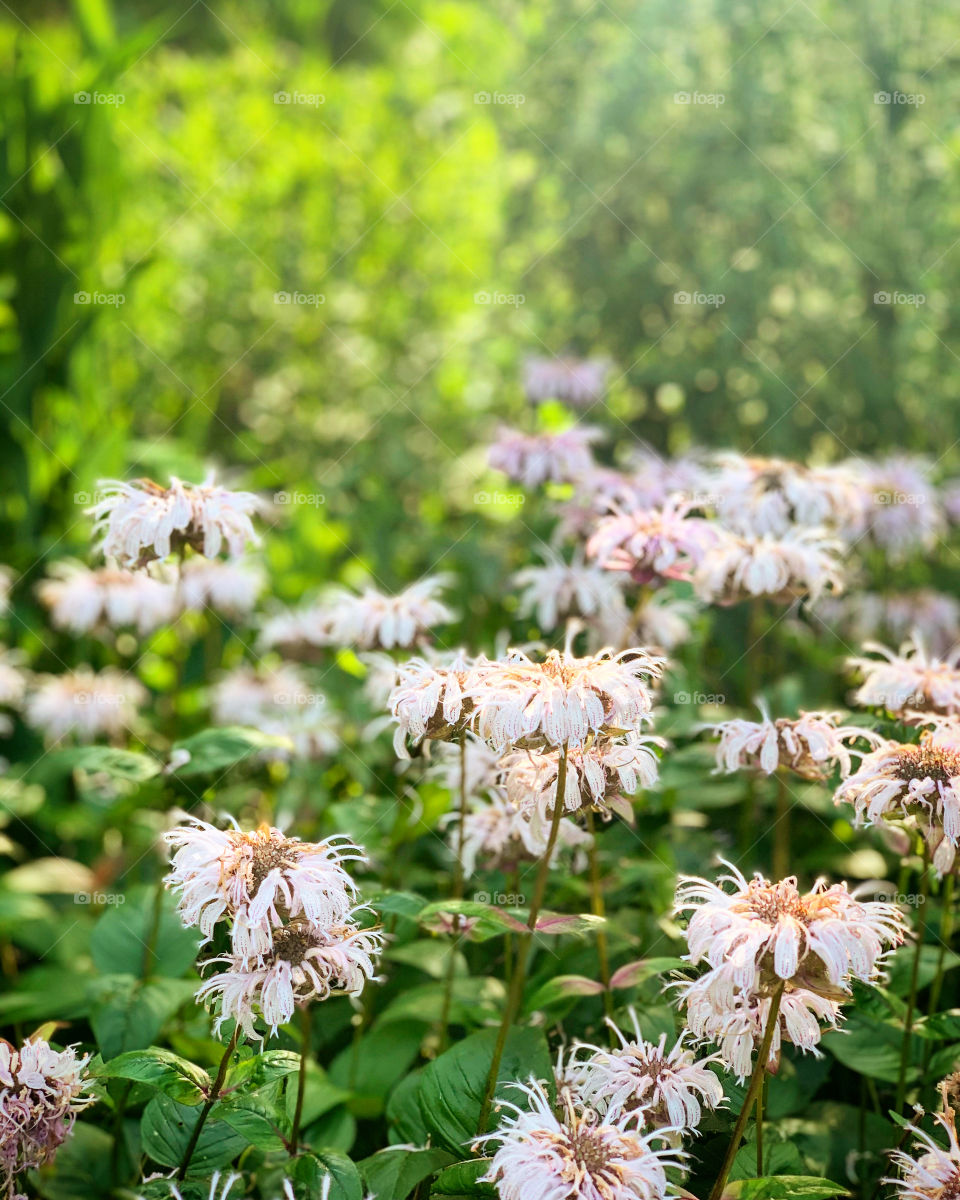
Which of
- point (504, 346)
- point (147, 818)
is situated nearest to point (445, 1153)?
point (147, 818)

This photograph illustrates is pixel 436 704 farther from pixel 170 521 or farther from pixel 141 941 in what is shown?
pixel 141 941

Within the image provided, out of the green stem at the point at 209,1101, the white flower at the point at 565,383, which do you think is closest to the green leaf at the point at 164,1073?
the green stem at the point at 209,1101

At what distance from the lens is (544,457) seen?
2.15 m

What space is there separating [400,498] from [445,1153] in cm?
251

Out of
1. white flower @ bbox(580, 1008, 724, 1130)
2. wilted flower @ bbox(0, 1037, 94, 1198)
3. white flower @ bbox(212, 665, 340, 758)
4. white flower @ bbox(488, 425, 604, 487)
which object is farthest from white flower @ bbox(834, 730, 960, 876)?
white flower @ bbox(212, 665, 340, 758)

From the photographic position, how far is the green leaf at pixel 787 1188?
1.05m

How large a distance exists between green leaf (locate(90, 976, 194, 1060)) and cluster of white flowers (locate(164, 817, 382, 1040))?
1.49 ft

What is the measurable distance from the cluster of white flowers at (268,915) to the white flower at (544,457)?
1.17 m

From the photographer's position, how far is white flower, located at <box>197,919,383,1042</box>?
104cm

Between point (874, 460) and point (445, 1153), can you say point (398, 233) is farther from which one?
point (445, 1153)

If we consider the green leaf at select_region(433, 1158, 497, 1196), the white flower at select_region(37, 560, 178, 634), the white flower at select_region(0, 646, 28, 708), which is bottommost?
the green leaf at select_region(433, 1158, 497, 1196)

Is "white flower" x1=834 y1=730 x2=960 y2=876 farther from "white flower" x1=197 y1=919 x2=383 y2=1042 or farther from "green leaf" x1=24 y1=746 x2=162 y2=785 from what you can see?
"green leaf" x1=24 y1=746 x2=162 y2=785

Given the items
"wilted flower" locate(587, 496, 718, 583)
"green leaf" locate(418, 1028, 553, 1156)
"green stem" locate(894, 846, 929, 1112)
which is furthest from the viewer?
"wilted flower" locate(587, 496, 718, 583)

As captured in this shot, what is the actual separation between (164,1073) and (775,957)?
25.4 inches
